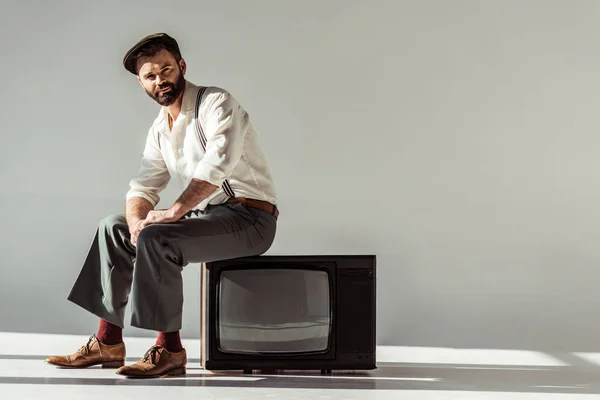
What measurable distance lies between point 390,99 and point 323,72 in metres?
0.37

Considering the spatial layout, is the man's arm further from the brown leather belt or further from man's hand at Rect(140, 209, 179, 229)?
the brown leather belt

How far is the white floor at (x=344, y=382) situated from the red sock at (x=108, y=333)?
110 millimetres

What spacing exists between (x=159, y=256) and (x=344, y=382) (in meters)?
0.72

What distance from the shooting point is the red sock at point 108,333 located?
3498 millimetres

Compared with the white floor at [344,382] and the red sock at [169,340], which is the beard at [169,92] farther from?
the white floor at [344,382]

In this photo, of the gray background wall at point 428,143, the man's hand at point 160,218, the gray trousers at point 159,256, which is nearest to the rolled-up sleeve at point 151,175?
the gray trousers at point 159,256

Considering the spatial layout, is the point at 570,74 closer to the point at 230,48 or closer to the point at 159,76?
the point at 230,48

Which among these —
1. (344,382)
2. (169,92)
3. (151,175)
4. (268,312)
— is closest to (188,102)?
(169,92)

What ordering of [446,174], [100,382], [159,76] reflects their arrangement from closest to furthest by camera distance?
[100,382] < [159,76] < [446,174]

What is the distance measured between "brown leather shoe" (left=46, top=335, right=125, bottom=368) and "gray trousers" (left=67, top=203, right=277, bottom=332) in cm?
Answer: 13

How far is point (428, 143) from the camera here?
5.10m

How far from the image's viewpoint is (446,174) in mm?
5105

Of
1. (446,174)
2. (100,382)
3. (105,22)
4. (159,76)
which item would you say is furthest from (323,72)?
(100,382)

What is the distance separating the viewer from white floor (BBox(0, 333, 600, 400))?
2939 millimetres
